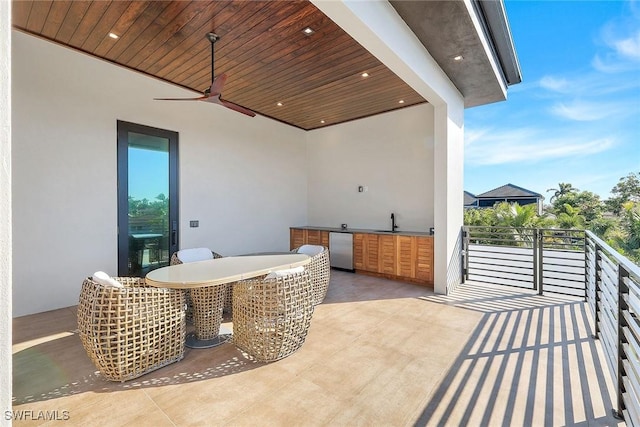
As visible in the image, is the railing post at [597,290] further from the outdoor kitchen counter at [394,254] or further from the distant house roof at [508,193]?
the distant house roof at [508,193]

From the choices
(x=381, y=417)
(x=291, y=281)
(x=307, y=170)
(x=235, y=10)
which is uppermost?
(x=235, y=10)

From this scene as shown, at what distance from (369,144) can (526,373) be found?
16.4ft

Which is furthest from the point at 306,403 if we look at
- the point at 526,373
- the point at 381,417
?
the point at 526,373

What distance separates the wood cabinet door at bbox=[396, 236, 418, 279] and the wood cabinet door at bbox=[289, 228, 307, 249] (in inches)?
91.3

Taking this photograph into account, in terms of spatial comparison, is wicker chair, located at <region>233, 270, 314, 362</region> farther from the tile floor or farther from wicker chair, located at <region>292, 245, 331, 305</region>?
wicker chair, located at <region>292, 245, 331, 305</region>

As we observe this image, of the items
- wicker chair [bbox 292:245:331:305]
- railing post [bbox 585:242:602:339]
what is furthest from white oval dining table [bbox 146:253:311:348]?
railing post [bbox 585:242:602:339]

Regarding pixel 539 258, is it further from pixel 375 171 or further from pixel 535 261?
pixel 375 171

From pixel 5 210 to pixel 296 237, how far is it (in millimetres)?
6099

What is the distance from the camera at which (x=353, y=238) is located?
595 centimetres

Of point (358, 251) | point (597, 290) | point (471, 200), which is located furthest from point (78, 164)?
point (471, 200)

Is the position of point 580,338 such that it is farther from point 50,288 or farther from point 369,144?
point 50,288

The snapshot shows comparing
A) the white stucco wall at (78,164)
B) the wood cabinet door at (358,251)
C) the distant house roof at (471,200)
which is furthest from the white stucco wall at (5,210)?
the distant house roof at (471,200)

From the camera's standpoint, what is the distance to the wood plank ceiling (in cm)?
297

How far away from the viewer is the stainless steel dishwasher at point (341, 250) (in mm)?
5996
